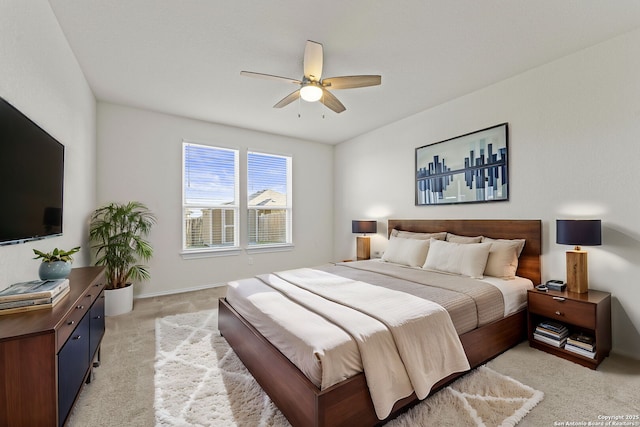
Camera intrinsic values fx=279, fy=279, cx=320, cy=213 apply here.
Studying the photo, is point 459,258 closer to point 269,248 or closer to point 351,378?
point 351,378

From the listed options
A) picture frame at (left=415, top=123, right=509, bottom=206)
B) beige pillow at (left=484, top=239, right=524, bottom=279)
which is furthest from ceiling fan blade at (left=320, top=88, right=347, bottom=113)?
beige pillow at (left=484, top=239, right=524, bottom=279)

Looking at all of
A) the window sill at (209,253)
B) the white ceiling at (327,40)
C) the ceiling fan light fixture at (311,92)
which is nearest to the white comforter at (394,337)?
the ceiling fan light fixture at (311,92)

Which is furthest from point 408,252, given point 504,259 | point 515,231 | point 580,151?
point 580,151

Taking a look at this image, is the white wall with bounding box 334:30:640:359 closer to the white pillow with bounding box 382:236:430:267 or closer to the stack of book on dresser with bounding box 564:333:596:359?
the stack of book on dresser with bounding box 564:333:596:359

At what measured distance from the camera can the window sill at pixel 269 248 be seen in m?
5.05

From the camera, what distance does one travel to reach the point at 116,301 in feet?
11.1

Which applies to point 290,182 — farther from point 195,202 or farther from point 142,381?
point 142,381

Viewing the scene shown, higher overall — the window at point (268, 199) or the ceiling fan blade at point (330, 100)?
the ceiling fan blade at point (330, 100)

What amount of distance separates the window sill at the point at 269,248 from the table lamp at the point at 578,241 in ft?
13.4

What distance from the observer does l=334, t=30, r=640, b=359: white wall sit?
7.88 ft

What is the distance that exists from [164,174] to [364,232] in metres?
3.30

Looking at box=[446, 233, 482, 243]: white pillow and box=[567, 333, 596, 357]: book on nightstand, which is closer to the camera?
box=[567, 333, 596, 357]: book on nightstand

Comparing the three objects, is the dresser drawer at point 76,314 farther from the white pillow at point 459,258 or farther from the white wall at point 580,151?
the white wall at point 580,151

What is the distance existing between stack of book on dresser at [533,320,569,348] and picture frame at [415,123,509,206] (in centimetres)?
138
